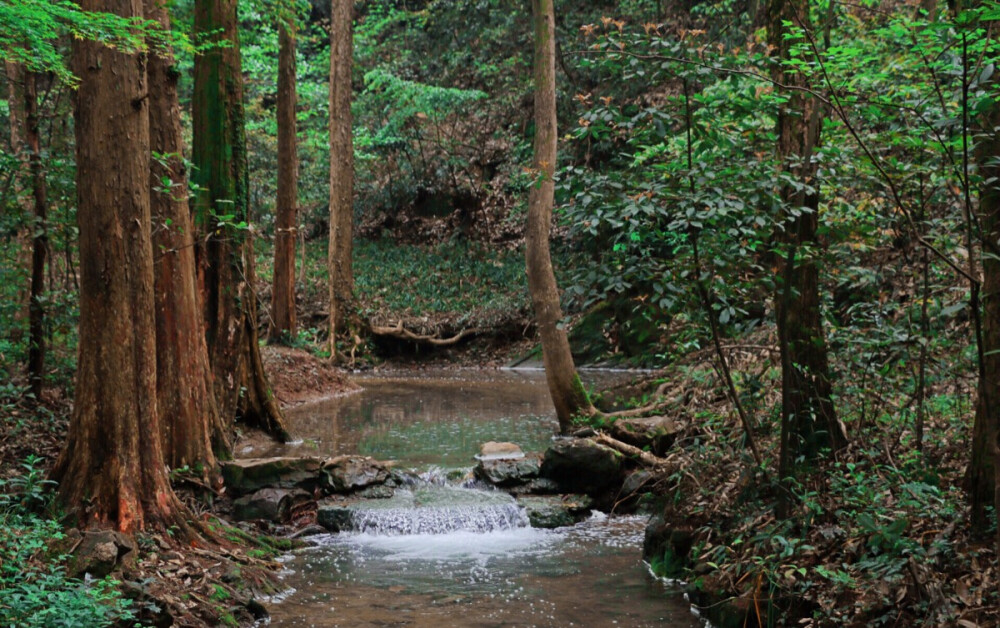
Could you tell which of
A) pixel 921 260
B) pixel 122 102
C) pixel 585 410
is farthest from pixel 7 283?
pixel 921 260

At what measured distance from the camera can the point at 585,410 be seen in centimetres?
1224

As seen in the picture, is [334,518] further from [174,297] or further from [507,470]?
[174,297]

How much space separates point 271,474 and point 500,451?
3258mm

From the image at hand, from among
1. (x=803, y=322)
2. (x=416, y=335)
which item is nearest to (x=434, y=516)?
(x=803, y=322)

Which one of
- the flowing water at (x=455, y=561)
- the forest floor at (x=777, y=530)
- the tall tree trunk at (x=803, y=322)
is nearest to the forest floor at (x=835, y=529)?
the forest floor at (x=777, y=530)

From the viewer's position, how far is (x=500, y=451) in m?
11.2

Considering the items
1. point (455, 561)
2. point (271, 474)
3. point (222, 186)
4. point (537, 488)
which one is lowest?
point (455, 561)

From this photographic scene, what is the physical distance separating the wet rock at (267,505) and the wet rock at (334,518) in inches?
13.7

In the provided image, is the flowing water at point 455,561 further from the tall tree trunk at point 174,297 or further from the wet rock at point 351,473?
the tall tree trunk at point 174,297

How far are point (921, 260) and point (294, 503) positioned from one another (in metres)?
6.74

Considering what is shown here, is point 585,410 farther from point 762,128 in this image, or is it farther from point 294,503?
point 762,128

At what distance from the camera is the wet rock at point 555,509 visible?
9242 millimetres

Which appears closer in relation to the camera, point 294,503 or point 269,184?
point 294,503

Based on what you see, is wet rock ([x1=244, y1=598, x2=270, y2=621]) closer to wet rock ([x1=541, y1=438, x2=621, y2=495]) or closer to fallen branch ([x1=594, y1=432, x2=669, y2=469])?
wet rock ([x1=541, y1=438, x2=621, y2=495])
